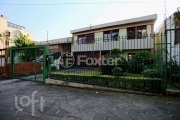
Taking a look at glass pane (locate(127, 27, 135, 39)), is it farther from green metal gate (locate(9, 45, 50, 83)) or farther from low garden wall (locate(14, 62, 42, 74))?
low garden wall (locate(14, 62, 42, 74))

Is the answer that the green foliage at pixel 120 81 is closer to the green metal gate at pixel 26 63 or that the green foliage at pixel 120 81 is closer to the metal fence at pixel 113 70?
the metal fence at pixel 113 70

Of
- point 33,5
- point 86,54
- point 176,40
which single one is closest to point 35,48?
point 86,54

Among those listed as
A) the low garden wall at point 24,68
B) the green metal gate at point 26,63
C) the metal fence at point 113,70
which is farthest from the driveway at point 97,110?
the low garden wall at point 24,68

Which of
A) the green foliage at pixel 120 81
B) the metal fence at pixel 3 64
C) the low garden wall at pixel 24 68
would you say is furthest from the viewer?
the metal fence at pixel 3 64

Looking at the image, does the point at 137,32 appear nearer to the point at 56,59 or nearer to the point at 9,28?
the point at 56,59

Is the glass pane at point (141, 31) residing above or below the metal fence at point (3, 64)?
above

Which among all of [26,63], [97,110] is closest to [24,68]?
[26,63]

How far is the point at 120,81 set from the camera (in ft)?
16.7

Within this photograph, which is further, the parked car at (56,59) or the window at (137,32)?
the window at (137,32)

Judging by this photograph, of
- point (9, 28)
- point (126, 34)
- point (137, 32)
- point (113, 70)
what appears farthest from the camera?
point (9, 28)

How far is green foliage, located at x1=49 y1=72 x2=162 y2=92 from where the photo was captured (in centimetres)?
460

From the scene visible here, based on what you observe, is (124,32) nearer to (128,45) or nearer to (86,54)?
(128,45)

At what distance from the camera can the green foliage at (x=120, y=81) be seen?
4598 mm

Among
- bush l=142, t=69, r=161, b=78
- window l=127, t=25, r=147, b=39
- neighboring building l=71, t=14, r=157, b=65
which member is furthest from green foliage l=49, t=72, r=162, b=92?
window l=127, t=25, r=147, b=39
